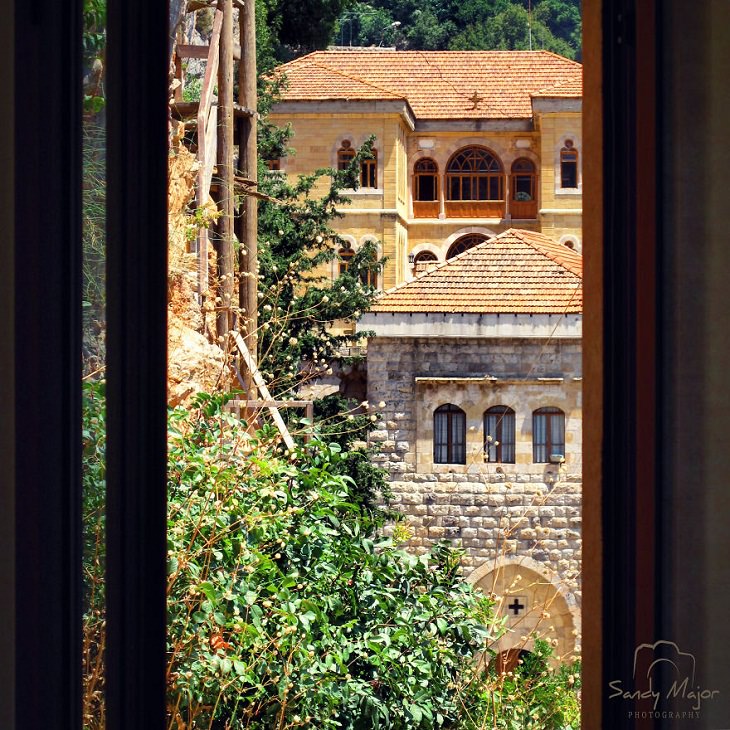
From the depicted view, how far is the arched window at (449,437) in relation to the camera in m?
13.9

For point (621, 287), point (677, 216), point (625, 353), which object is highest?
point (677, 216)

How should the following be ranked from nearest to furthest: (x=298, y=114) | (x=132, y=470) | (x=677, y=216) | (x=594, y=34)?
(x=132, y=470), (x=677, y=216), (x=594, y=34), (x=298, y=114)

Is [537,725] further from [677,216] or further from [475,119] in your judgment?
[475,119]

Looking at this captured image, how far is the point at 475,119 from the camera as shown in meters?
24.8

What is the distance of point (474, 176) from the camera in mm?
25500

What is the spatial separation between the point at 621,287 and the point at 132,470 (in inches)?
35.1

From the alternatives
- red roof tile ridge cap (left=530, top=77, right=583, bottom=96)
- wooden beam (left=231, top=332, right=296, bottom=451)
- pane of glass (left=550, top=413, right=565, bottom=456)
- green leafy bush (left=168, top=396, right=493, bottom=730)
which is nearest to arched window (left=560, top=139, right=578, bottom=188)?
red roof tile ridge cap (left=530, top=77, right=583, bottom=96)

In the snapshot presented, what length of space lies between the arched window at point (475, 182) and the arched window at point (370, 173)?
2681mm

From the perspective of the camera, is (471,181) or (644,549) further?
(471,181)

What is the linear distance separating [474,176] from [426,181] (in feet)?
4.02

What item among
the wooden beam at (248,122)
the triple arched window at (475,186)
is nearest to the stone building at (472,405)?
the wooden beam at (248,122)

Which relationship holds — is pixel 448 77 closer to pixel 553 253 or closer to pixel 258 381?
pixel 553 253

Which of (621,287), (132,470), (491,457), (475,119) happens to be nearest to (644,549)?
(621,287)

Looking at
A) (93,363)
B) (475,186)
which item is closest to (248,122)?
(93,363)
